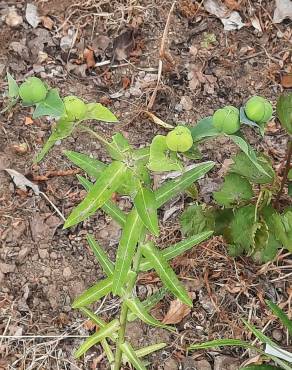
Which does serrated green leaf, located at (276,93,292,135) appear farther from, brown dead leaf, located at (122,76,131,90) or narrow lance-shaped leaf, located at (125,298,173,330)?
brown dead leaf, located at (122,76,131,90)

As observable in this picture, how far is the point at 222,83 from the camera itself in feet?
9.18

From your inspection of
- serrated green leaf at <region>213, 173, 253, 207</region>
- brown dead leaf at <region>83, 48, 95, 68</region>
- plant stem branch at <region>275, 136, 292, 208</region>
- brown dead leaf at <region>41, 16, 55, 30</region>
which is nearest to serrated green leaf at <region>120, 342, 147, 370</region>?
serrated green leaf at <region>213, 173, 253, 207</region>

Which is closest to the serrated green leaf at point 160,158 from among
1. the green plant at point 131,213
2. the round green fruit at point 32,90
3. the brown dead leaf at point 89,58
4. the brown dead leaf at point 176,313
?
the green plant at point 131,213

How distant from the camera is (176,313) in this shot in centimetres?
239

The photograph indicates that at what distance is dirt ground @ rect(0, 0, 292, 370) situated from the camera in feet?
7.84

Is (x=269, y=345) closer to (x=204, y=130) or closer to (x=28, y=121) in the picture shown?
(x=204, y=130)

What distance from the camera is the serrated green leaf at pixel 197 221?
226cm

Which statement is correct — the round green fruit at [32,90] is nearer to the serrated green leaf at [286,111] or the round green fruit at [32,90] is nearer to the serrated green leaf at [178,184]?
the serrated green leaf at [178,184]

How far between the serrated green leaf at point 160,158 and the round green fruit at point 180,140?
0.20 ft

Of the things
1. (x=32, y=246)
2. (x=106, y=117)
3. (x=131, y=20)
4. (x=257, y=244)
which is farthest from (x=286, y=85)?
(x=106, y=117)

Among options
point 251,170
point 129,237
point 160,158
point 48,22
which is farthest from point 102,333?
point 48,22

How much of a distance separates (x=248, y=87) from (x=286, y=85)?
0.15 m

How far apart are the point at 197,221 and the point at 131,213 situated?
1.78 feet

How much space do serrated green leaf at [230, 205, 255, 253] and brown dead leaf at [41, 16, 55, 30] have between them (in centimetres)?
124
